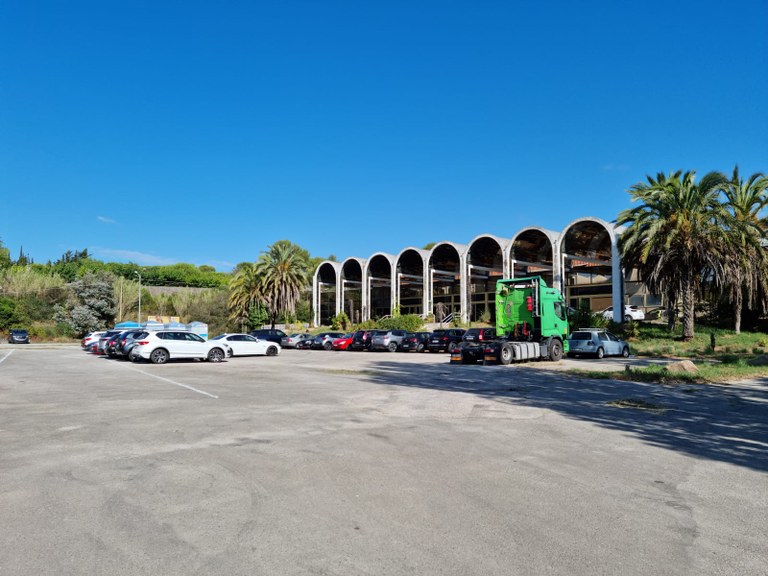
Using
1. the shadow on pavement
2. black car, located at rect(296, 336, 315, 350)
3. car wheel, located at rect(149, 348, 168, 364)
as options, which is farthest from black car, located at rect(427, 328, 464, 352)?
car wheel, located at rect(149, 348, 168, 364)

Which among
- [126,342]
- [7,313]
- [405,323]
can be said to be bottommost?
[126,342]

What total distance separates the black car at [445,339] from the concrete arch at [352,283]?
84.0ft

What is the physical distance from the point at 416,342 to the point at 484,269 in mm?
18729

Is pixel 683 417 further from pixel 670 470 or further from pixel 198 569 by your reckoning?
pixel 198 569

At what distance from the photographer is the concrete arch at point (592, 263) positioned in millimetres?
42375

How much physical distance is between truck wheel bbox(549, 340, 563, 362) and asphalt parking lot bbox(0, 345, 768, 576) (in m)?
14.2

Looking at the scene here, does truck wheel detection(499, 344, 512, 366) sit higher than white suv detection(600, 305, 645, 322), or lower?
lower

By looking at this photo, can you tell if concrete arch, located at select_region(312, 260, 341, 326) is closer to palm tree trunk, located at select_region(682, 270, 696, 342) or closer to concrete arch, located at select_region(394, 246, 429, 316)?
concrete arch, located at select_region(394, 246, 429, 316)

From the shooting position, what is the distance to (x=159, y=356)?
26.7 meters

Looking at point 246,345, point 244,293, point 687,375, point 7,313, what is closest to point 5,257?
point 7,313

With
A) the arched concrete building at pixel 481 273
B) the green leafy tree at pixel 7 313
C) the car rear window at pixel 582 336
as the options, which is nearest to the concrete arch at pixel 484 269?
the arched concrete building at pixel 481 273

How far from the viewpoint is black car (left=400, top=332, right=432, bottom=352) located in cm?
4050

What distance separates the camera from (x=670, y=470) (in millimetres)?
7102

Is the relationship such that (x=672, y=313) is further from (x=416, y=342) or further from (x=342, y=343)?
(x=342, y=343)
